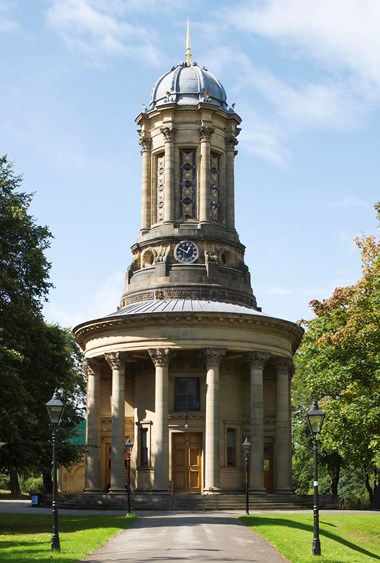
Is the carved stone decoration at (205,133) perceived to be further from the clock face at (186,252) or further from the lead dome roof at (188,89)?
the clock face at (186,252)

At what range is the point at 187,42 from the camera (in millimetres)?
68188

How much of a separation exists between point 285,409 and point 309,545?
28495mm

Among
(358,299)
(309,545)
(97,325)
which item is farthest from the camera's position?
(97,325)

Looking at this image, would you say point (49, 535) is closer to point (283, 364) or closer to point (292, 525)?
point (292, 525)

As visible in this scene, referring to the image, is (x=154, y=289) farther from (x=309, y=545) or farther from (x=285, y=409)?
(x=309, y=545)

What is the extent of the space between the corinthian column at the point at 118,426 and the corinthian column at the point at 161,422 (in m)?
2.10

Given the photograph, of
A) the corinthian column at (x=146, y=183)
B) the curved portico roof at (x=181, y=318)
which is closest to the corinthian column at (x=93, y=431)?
the curved portico roof at (x=181, y=318)

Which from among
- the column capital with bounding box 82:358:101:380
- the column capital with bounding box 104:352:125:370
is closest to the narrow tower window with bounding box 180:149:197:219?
the column capital with bounding box 82:358:101:380

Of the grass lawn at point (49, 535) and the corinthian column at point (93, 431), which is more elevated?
the corinthian column at point (93, 431)

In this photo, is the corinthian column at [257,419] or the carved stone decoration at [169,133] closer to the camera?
the corinthian column at [257,419]

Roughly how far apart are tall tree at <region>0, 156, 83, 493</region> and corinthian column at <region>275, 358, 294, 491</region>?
18.6 meters

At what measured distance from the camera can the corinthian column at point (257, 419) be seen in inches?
2116

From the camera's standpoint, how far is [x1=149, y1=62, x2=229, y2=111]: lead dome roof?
63.9 metres

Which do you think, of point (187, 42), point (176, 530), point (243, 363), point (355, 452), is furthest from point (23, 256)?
point (187, 42)
